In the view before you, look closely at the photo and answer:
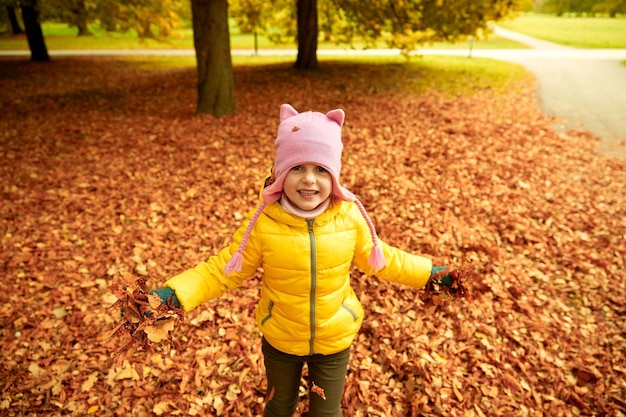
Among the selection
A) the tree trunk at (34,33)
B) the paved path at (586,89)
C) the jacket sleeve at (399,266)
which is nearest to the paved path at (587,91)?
the paved path at (586,89)

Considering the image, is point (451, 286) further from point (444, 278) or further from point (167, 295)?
point (167, 295)

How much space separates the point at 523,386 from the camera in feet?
10.8

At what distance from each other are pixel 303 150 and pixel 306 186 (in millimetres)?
185

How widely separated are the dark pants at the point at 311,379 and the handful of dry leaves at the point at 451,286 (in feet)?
2.20

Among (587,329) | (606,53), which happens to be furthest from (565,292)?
(606,53)

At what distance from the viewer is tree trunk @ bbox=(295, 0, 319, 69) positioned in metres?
13.1

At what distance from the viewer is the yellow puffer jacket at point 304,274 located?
2096 millimetres

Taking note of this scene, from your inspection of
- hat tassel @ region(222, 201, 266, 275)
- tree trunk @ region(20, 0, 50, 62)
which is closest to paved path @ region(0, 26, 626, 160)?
hat tassel @ region(222, 201, 266, 275)

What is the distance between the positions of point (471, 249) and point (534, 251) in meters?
0.79

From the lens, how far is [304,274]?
2.11m

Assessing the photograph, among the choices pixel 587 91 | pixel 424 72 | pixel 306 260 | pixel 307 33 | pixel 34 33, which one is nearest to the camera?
pixel 306 260

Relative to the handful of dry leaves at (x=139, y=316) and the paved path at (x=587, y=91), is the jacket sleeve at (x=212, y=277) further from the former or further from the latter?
the paved path at (x=587, y=91)

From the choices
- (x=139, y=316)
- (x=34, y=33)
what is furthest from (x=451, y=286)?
(x=34, y=33)

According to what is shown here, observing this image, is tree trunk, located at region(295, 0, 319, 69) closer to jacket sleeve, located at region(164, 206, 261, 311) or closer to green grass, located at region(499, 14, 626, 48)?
green grass, located at region(499, 14, 626, 48)
